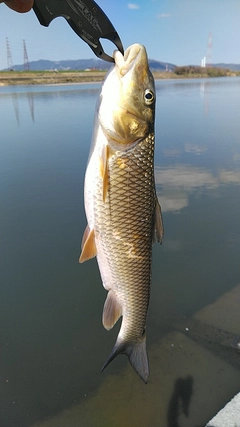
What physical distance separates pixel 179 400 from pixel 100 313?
1.10 metres

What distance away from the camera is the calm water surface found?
2.53m

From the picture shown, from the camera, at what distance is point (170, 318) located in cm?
327

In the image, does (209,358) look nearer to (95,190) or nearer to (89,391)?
(89,391)

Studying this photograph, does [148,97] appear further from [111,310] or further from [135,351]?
[135,351]

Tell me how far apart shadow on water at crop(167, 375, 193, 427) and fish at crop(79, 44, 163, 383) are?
1.02 metres

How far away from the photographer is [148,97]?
1.39m

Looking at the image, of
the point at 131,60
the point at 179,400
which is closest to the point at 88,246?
the point at 131,60

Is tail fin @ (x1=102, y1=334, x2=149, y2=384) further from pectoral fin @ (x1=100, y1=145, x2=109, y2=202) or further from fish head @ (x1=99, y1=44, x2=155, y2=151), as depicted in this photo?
fish head @ (x1=99, y1=44, x2=155, y2=151)

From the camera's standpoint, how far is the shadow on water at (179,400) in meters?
2.41

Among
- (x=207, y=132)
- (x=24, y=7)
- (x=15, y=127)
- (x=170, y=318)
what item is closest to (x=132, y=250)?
(x=24, y=7)

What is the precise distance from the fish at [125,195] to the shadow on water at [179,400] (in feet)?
3.33

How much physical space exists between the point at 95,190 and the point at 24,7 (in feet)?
2.31

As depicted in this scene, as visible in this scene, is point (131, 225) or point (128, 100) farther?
point (131, 225)

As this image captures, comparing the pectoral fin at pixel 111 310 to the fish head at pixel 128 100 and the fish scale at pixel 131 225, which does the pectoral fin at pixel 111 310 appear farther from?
the fish head at pixel 128 100
